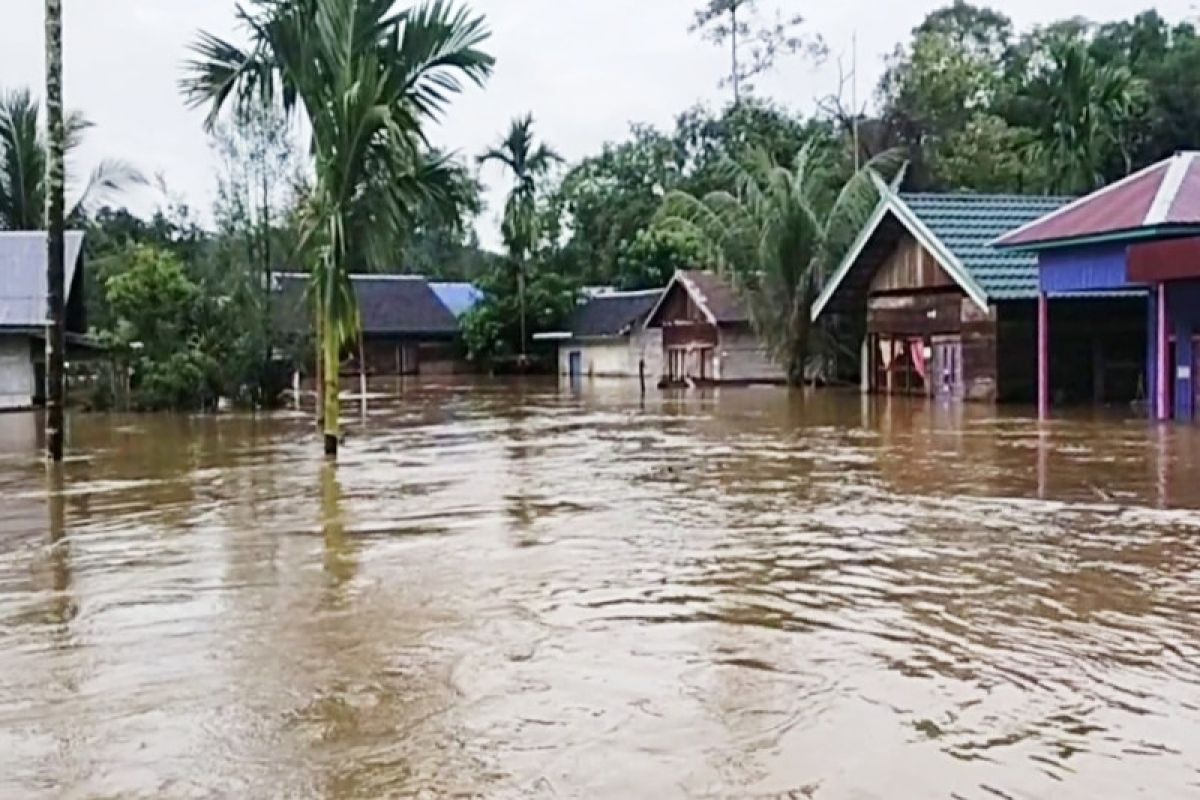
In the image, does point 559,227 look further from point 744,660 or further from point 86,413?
point 744,660

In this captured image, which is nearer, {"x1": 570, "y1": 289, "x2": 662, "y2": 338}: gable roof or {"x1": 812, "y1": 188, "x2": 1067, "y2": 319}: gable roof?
{"x1": 812, "y1": 188, "x2": 1067, "y2": 319}: gable roof

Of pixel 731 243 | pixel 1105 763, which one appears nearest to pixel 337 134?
pixel 1105 763

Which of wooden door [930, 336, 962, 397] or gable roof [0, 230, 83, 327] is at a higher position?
gable roof [0, 230, 83, 327]

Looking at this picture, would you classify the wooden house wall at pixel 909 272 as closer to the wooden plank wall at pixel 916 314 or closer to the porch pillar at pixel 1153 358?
the wooden plank wall at pixel 916 314

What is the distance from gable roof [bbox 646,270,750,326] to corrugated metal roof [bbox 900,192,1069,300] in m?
13.2

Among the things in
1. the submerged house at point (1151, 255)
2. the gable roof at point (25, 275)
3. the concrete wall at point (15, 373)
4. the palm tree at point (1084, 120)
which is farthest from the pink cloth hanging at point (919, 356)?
the concrete wall at point (15, 373)

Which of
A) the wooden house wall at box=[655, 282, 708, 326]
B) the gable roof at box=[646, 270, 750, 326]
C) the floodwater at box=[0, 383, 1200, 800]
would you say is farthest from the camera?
the wooden house wall at box=[655, 282, 708, 326]

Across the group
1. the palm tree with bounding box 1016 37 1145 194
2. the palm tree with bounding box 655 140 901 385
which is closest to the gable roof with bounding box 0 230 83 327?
the palm tree with bounding box 655 140 901 385

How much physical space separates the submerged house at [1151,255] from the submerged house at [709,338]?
65.1 feet

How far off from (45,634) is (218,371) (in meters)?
23.8

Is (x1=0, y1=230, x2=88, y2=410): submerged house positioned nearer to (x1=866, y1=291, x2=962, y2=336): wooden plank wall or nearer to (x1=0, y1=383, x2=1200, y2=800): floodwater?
(x1=0, y1=383, x2=1200, y2=800): floodwater

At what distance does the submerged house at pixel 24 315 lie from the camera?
32.2m

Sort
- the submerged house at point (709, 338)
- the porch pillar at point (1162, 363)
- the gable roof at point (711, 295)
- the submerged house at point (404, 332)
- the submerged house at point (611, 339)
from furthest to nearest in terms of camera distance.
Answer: the submerged house at point (404, 332) < the submerged house at point (611, 339) < the submerged house at point (709, 338) < the gable roof at point (711, 295) < the porch pillar at point (1162, 363)

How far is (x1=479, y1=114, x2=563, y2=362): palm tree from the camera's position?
58.2 meters
